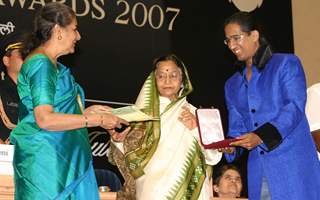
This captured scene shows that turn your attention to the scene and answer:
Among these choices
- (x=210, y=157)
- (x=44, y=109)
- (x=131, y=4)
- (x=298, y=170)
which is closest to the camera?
(x=44, y=109)

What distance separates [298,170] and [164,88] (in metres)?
1.01

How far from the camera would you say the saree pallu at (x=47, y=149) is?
10.4 ft

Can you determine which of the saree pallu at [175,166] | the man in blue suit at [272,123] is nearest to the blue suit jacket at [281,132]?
the man in blue suit at [272,123]

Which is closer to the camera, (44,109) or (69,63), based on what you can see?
(44,109)

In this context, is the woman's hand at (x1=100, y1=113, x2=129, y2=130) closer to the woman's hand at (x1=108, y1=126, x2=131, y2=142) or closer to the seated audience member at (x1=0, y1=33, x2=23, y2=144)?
the woman's hand at (x1=108, y1=126, x2=131, y2=142)

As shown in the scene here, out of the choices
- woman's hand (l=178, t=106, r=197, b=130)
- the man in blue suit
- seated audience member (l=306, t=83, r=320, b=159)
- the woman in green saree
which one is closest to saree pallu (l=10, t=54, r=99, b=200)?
the woman in green saree

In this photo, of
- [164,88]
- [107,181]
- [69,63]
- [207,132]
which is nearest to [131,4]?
[69,63]

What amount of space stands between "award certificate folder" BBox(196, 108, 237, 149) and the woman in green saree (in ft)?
2.01

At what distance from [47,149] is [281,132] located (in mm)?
1200

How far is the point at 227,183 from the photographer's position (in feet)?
18.3

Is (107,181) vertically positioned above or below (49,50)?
below

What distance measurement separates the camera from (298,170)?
3.66 metres

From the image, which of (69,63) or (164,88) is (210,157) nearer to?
(164,88)

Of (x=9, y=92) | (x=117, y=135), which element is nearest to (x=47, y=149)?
(x=117, y=135)
